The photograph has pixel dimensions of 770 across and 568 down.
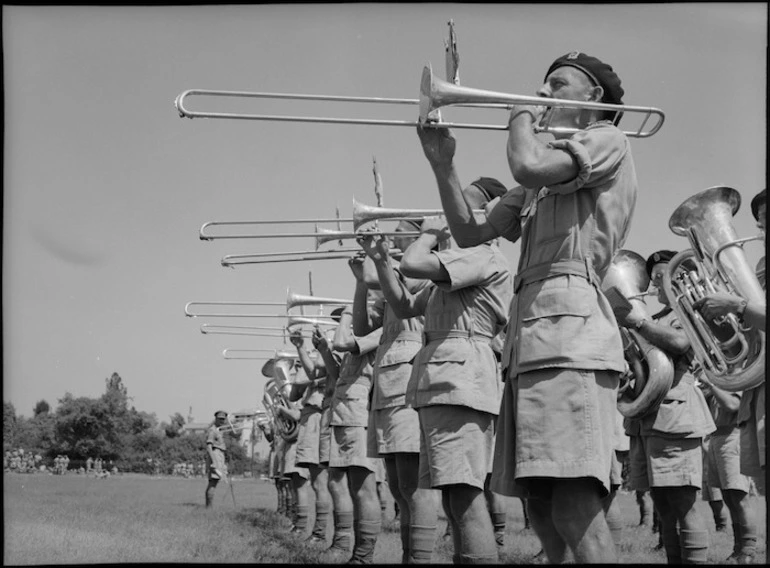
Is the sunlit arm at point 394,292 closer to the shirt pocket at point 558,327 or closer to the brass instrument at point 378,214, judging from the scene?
the brass instrument at point 378,214

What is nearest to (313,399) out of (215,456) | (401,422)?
(401,422)

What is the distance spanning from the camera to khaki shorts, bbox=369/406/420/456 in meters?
6.15

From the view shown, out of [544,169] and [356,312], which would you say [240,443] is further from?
[544,169]

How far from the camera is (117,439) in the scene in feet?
97.9

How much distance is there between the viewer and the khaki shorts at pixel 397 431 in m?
6.15

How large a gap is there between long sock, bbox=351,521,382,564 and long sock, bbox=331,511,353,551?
1573 mm

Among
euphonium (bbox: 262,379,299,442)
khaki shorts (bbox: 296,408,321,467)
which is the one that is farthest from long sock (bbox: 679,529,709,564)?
euphonium (bbox: 262,379,299,442)

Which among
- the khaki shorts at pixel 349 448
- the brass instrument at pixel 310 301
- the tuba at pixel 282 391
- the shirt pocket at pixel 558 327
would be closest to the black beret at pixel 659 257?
the khaki shorts at pixel 349 448

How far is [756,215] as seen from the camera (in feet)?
19.4

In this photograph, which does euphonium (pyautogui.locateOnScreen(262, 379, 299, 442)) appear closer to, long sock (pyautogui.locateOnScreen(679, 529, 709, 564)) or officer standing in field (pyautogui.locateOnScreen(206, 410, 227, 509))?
officer standing in field (pyautogui.locateOnScreen(206, 410, 227, 509))

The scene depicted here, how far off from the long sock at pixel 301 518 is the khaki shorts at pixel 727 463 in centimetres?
558

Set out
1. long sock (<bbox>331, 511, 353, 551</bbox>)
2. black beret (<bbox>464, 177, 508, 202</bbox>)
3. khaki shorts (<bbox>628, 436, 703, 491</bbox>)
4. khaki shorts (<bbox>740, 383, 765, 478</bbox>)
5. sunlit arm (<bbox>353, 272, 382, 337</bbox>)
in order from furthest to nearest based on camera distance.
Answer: long sock (<bbox>331, 511, 353, 551</bbox>) → sunlit arm (<bbox>353, 272, 382, 337</bbox>) → khaki shorts (<bbox>628, 436, 703, 491</bbox>) → black beret (<bbox>464, 177, 508, 202</bbox>) → khaki shorts (<bbox>740, 383, 765, 478</bbox>)

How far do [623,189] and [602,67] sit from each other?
0.53 m

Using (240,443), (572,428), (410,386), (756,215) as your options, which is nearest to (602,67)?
(572,428)
